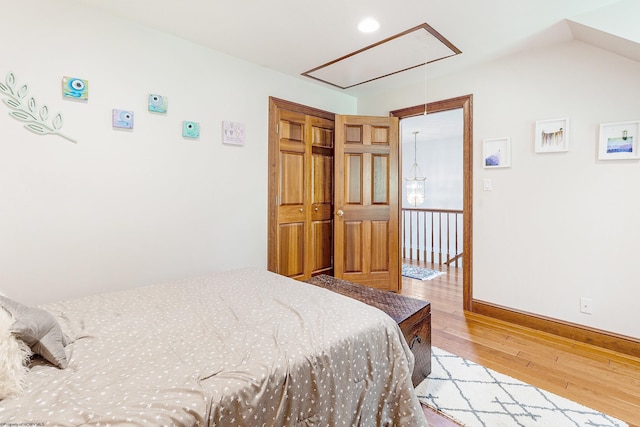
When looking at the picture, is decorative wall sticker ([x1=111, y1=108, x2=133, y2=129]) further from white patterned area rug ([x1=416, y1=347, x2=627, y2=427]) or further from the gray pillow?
white patterned area rug ([x1=416, y1=347, x2=627, y2=427])

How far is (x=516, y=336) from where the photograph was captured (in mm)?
2605

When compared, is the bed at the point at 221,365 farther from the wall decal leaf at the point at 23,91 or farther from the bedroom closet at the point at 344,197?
the bedroom closet at the point at 344,197

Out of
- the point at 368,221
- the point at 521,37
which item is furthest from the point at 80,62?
the point at 521,37

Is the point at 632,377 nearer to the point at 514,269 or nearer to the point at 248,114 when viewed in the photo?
the point at 514,269

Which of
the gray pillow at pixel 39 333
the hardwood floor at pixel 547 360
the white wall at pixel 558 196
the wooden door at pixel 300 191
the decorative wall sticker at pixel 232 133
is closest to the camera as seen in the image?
the gray pillow at pixel 39 333

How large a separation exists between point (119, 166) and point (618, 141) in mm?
3682

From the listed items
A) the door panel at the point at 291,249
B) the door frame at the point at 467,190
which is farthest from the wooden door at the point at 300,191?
the door frame at the point at 467,190

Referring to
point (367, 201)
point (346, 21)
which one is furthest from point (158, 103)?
point (367, 201)

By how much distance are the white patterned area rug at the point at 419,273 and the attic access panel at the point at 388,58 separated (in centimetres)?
278

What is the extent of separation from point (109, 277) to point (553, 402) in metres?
2.94

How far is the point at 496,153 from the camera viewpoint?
2951 millimetres

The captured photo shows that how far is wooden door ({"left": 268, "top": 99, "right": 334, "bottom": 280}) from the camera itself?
3227 mm

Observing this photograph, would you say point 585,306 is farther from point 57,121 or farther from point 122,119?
point 57,121

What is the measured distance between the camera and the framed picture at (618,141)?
225 cm
